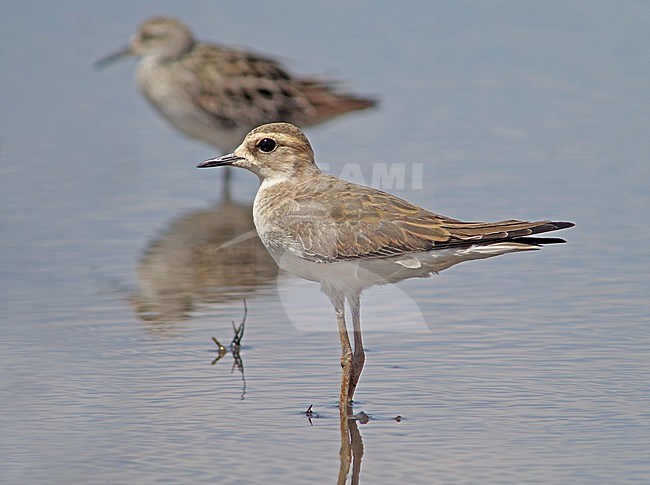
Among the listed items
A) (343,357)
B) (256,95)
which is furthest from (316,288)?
(256,95)

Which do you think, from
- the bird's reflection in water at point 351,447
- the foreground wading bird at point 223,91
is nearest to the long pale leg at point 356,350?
the bird's reflection in water at point 351,447

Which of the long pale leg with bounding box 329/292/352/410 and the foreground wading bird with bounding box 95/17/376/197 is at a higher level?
the foreground wading bird with bounding box 95/17/376/197

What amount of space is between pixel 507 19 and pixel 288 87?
4.36m

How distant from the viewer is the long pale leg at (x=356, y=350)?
7590 millimetres

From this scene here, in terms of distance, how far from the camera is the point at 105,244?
11.3 m

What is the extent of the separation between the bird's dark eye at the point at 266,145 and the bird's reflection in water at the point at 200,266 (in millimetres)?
1529

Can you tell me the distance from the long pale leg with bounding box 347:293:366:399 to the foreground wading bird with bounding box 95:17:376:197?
713 centimetres

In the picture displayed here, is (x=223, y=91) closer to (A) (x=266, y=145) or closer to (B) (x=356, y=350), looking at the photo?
(A) (x=266, y=145)

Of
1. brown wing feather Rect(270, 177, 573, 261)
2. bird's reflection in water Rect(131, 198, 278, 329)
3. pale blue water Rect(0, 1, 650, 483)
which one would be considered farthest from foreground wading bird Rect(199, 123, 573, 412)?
bird's reflection in water Rect(131, 198, 278, 329)

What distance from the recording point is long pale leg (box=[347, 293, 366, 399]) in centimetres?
759

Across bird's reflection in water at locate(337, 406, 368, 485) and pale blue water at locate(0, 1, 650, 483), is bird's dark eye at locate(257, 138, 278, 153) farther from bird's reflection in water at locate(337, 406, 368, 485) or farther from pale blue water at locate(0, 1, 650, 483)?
bird's reflection in water at locate(337, 406, 368, 485)

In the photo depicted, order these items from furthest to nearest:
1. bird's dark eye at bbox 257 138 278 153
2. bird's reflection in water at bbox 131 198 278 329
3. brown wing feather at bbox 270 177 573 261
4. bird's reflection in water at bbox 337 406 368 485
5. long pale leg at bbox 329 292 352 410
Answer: bird's reflection in water at bbox 131 198 278 329 < bird's dark eye at bbox 257 138 278 153 < long pale leg at bbox 329 292 352 410 < brown wing feather at bbox 270 177 573 261 < bird's reflection in water at bbox 337 406 368 485

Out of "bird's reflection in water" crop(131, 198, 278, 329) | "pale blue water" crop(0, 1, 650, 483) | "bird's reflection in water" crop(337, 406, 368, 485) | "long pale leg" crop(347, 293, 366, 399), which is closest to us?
"bird's reflection in water" crop(337, 406, 368, 485)

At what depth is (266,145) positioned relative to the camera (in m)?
8.14
